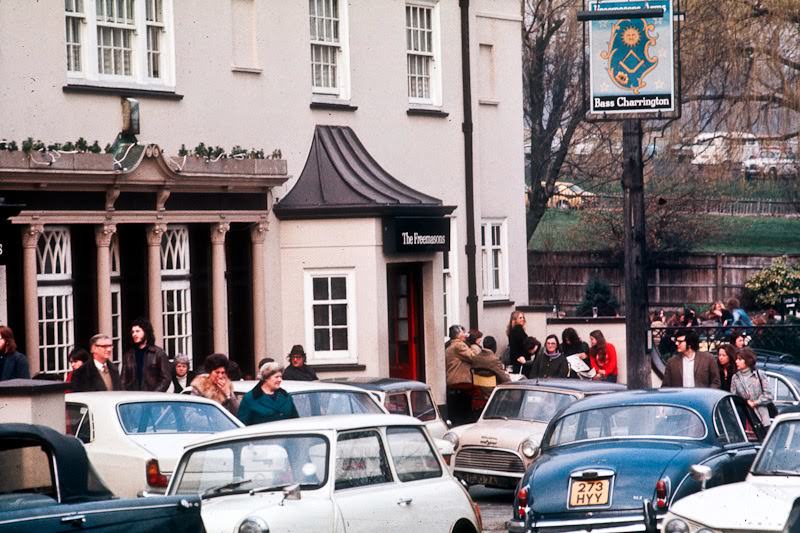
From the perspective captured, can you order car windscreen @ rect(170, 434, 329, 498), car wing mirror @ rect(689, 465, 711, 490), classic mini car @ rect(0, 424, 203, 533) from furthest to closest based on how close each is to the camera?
car wing mirror @ rect(689, 465, 711, 490)
car windscreen @ rect(170, 434, 329, 498)
classic mini car @ rect(0, 424, 203, 533)

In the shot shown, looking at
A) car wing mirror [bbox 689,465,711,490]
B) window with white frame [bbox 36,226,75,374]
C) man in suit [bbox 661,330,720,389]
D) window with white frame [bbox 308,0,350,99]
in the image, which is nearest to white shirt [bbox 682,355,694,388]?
man in suit [bbox 661,330,720,389]

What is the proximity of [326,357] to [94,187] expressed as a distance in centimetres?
520

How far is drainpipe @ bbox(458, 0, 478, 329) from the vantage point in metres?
30.2

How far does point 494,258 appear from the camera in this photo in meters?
31.8

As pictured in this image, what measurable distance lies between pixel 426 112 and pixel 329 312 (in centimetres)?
497

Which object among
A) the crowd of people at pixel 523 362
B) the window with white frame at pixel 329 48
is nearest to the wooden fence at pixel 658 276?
the crowd of people at pixel 523 362

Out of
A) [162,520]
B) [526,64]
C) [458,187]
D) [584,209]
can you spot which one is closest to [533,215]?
[526,64]

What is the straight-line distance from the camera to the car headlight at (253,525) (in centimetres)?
1089

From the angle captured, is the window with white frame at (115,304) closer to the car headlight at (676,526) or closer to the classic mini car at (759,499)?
the classic mini car at (759,499)

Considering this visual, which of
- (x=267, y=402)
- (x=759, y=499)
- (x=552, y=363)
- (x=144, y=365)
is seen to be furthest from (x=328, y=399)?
(x=552, y=363)

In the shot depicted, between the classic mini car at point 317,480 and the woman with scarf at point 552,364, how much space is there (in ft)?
37.8

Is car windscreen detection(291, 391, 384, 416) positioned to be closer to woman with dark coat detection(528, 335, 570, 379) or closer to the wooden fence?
woman with dark coat detection(528, 335, 570, 379)

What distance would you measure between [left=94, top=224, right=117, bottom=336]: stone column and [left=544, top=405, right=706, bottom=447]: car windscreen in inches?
326

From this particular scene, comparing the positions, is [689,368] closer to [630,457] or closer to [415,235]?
[415,235]
